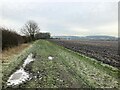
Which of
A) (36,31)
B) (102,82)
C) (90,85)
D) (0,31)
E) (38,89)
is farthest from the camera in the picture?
(36,31)

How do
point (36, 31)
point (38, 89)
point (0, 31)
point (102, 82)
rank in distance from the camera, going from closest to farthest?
point (38, 89)
point (102, 82)
point (0, 31)
point (36, 31)

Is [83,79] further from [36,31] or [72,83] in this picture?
[36,31]

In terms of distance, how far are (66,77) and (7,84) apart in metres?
2.87

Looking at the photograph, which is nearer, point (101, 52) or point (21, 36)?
point (101, 52)

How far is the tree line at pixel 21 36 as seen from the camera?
29.2m

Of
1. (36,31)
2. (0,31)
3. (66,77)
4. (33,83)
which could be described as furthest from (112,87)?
(36,31)

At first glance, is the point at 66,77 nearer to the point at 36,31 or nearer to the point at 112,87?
the point at 112,87

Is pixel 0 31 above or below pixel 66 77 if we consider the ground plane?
above

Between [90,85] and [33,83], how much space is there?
2.39 meters

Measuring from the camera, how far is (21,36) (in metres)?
54.2

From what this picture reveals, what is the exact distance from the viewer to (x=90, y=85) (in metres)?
9.41

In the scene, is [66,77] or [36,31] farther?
[36,31]

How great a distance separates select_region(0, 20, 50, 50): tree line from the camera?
29206 mm

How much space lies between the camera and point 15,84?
9.82 meters
